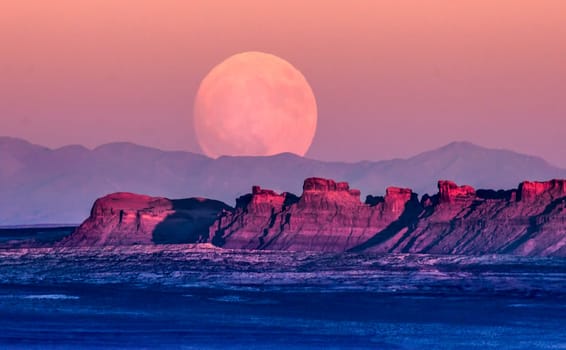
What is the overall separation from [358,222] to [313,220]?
497 centimetres

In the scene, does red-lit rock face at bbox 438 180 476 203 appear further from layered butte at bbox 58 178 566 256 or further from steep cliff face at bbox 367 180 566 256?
layered butte at bbox 58 178 566 256

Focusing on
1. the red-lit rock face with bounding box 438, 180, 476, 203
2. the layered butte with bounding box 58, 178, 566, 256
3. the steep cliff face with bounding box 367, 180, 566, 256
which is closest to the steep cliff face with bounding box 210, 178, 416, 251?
the layered butte with bounding box 58, 178, 566, 256

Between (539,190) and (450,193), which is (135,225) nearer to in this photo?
(450,193)

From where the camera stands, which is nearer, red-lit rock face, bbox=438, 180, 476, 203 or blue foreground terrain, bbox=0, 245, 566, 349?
blue foreground terrain, bbox=0, 245, 566, 349

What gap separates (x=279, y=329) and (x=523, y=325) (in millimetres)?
13485

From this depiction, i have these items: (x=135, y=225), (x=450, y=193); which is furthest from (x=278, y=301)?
(x=135, y=225)

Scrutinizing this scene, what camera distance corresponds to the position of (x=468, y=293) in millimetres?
113062

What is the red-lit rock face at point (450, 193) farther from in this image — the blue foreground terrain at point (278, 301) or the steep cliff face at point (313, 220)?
the blue foreground terrain at point (278, 301)

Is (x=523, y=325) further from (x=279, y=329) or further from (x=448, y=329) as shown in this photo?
(x=279, y=329)

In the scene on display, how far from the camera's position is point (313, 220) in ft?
576

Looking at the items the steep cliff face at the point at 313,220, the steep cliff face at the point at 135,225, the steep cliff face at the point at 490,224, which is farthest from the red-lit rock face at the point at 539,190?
the steep cliff face at the point at 135,225

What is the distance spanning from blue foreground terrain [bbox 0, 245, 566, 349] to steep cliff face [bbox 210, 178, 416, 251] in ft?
25.0

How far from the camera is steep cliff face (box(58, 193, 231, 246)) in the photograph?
18612cm

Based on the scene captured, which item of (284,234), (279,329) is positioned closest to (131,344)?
(279,329)
